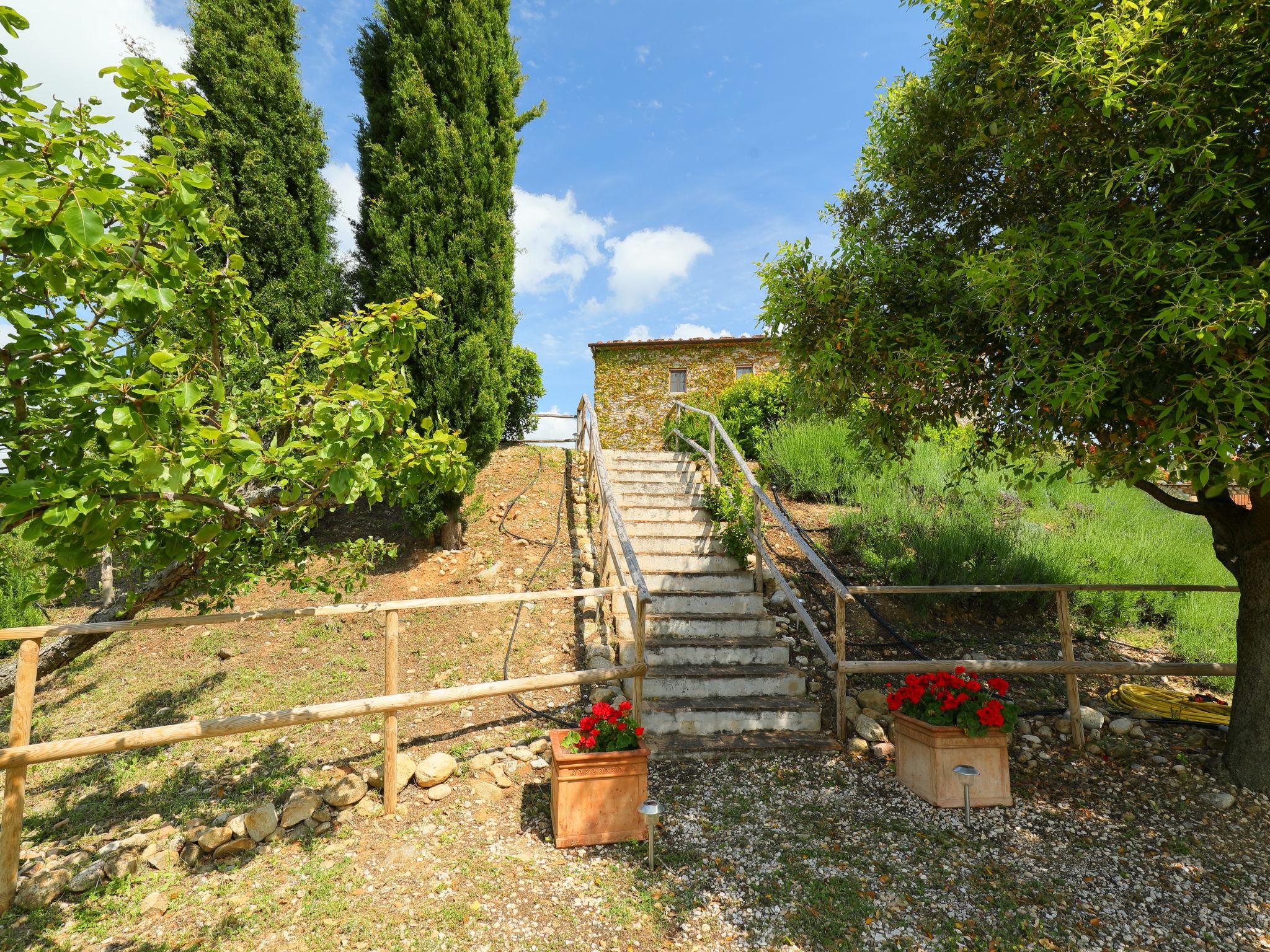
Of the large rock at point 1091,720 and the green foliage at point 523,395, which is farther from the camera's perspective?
the green foliage at point 523,395

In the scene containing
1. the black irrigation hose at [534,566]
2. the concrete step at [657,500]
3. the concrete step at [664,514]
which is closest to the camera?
the black irrigation hose at [534,566]

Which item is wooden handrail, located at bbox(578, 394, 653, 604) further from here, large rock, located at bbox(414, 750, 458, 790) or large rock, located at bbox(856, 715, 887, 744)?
large rock, located at bbox(856, 715, 887, 744)

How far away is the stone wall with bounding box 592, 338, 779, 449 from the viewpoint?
16.8 metres

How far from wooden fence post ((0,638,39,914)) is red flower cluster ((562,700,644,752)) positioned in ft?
9.35

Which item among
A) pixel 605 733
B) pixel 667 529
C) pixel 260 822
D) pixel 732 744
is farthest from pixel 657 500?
pixel 260 822

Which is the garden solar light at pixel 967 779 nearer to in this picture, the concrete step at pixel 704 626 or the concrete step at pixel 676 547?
the concrete step at pixel 704 626

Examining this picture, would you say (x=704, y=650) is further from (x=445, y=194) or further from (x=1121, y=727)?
(x=445, y=194)

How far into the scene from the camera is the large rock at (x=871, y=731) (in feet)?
16.1

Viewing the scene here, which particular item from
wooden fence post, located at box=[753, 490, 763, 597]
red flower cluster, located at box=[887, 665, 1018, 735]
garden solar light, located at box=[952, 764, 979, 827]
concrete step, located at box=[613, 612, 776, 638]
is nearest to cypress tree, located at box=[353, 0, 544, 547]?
concrete step, located at box=[613, 612, 776, 638]

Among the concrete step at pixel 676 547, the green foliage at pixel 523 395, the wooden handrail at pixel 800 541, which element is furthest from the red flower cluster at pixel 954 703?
the green foliage at pixel 523 395

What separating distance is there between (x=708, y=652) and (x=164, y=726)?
13.1ft

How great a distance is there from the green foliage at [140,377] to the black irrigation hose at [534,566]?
2.47 meters

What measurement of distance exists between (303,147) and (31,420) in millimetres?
6667

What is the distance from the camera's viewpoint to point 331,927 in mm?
2979
